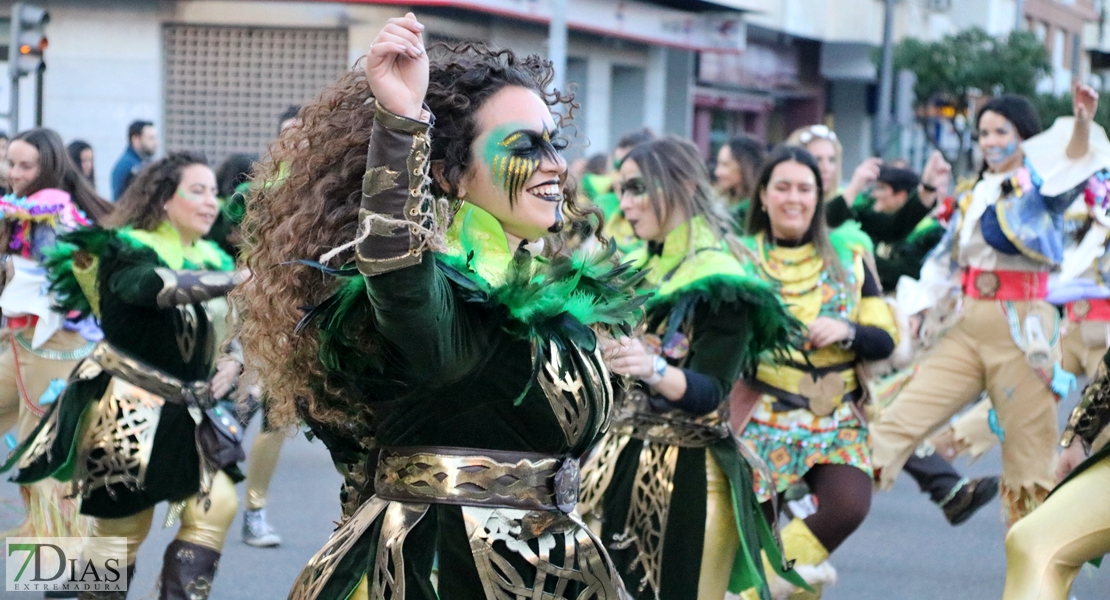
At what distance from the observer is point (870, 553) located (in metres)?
7.05

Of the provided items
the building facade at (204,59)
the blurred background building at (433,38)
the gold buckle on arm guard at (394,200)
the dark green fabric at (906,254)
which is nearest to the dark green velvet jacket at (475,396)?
the gold buckle on arm guard at (394,200)

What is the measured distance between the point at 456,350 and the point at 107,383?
3016mm

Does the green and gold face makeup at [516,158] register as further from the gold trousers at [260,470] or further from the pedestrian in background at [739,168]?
the pedestrian in background at [739,168]

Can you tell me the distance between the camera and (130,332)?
203 inches

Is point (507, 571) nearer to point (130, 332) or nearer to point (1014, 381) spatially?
point (130, 332)

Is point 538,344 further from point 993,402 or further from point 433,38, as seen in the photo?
point 433,38

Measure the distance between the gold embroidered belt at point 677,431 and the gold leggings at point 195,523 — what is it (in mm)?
1573

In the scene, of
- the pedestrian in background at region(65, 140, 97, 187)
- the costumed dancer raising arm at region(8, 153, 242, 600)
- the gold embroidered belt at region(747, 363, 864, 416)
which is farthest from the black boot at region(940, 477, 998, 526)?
the pedestrian in background at region(65, 140, 97, 187)

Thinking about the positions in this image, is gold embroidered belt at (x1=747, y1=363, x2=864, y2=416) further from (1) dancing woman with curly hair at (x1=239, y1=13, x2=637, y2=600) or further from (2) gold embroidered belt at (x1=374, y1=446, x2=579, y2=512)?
(2) gold embroidered belt at (x1=374, y1=446, x2=579, y2=512)

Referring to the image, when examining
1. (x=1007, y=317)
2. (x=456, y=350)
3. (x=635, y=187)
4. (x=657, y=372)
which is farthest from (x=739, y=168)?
(x=456, y=350)

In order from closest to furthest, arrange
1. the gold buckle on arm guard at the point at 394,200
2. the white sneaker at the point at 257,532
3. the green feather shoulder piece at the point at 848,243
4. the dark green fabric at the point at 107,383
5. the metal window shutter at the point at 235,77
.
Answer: the gold buckle on arm guard at the point at 394,200, the dark green fabric at the point at 107,383, the green feather shoulder piece at the point at 848,243, the white sneaker at the point at 257,532, the metal window shutter at the point at 235,77

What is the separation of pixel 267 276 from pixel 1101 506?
2.19m

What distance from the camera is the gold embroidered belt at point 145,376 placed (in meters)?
5.18

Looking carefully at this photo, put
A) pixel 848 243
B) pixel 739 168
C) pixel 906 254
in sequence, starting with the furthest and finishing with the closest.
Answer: pixel 906 254
pixel 739 168
pixel 848 243
